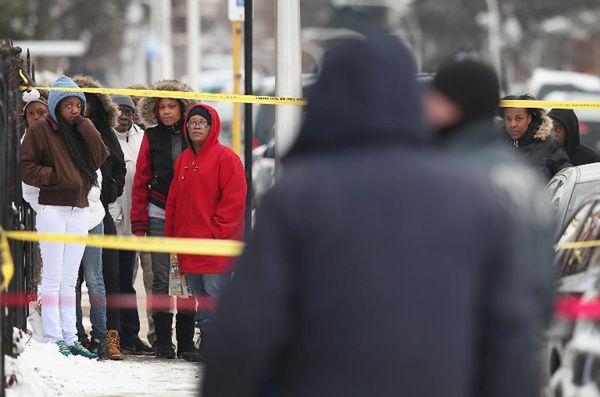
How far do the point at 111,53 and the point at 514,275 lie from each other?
8773 cm

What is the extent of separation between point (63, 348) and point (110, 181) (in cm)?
130

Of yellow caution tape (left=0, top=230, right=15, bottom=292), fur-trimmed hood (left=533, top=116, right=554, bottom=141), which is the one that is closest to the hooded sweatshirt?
yellow caution tape (left=0, top=230, right=15, bottom=292)

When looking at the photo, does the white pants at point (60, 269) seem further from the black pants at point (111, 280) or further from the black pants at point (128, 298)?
the black pants at point (128, 298)

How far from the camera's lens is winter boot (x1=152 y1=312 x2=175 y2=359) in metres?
10.8

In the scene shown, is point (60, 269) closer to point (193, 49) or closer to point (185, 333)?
point (185, 333)

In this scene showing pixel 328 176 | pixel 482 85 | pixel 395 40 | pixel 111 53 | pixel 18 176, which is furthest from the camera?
pixel 111 53

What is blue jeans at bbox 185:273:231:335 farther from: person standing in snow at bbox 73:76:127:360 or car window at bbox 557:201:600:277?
car window at bbox 557:201:600:277

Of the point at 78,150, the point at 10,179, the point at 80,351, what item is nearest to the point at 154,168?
the point at 78,150

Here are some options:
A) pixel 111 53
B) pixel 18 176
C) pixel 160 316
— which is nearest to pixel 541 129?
pixel 160 316

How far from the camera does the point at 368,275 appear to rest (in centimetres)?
371

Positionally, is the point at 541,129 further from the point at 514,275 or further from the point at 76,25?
the point at 76,25

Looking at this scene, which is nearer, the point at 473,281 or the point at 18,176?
the point at 473,281

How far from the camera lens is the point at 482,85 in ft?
16.4

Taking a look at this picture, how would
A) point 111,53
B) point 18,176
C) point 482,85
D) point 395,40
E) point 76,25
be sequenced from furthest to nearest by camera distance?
point 111,53 → point 76,25 → point 18,176 → point 482,85 → point 395,40
